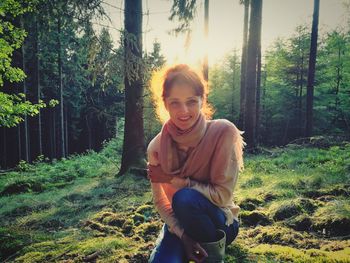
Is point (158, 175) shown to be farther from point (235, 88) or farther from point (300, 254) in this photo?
point (235, 88)

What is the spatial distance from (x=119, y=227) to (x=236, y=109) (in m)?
23.4

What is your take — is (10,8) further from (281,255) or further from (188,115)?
(281,255)

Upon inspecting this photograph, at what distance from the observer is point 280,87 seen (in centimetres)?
2391

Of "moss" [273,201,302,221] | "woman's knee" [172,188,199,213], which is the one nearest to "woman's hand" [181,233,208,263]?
"woman's knee" [172,188,199,213]

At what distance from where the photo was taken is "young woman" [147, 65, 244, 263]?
2150 millimetres

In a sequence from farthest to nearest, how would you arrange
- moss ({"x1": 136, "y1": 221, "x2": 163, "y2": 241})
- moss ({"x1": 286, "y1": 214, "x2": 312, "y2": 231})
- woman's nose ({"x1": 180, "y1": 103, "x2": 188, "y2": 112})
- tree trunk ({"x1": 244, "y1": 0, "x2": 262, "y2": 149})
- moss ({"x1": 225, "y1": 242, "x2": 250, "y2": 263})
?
tree trunk ({"x1": 244, "y1": 0, "x2": 262, "y2": 149}) < moss ({"x1": 136, "y1": 221, "x2": 163, "y2": 241}) < moss ({"x1": 286, "y1": 214, "x2": 312, "y2": 231}) < moss ({"x1": 225, "y1": 242, "x2": 250, "y2": 263}) < woman's nose ({"x1": 180, "y1": 103, "x2": 188, "y2": 112})

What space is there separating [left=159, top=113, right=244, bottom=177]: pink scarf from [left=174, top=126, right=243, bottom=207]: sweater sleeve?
0.04 meters

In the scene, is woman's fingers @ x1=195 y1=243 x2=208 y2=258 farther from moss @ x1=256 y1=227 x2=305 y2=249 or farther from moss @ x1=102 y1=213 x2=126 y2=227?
moss @ x1=102 y1=213 x2=126 y2=227

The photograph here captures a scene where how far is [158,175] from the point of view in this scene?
2502mm

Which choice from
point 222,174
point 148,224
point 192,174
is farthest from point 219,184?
point 148,224

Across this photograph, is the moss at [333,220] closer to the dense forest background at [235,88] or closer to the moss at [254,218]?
the moss at [254,218]

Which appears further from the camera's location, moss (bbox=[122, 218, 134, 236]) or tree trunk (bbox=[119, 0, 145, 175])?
tree trunk (bbox=[119, 0, 145, 175])

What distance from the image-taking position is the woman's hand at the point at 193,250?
2.10 metres

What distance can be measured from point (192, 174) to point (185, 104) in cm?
59
